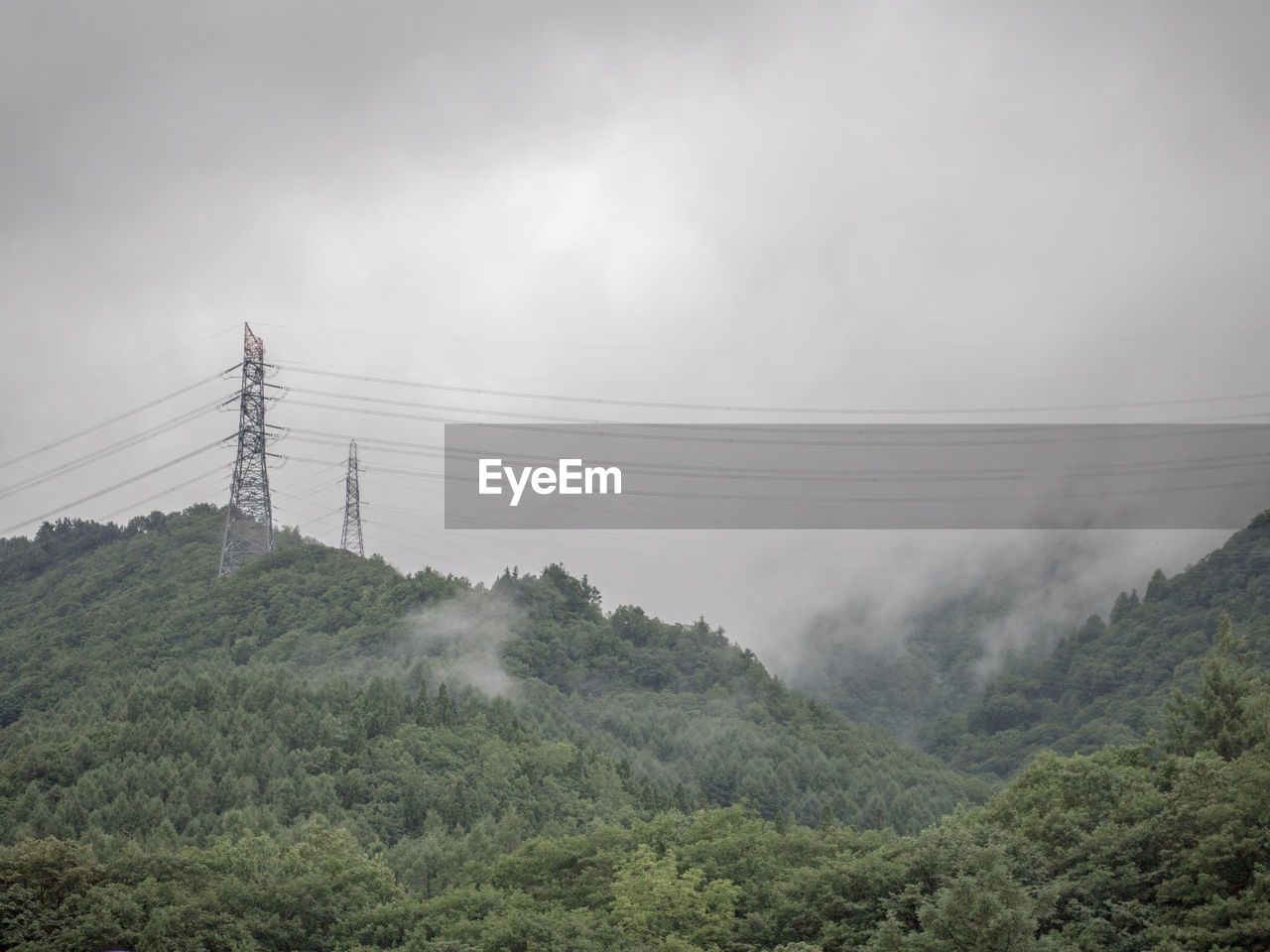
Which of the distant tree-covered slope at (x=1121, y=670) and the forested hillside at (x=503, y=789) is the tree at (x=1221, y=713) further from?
the distant tree-covered slope at (x=1121, y=670)

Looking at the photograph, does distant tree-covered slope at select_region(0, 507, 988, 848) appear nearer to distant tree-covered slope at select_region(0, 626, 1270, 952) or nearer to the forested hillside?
the forested hillside

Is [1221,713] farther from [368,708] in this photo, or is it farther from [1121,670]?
[1121,670]

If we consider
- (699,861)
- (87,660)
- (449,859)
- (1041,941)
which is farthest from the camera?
(87,660)

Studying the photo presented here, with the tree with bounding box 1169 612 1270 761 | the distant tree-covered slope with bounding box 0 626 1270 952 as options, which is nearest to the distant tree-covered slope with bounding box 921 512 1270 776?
the tree with bounding box 1169 612 1270 761

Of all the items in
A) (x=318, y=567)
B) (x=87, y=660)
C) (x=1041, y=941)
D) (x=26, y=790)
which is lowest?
(x=1041, y=941)

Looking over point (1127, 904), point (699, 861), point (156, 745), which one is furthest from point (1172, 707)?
point (156, 745)

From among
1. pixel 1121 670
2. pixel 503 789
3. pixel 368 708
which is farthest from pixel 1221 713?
pixel 1121 670

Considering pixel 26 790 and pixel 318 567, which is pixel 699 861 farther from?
pixel 318 567
